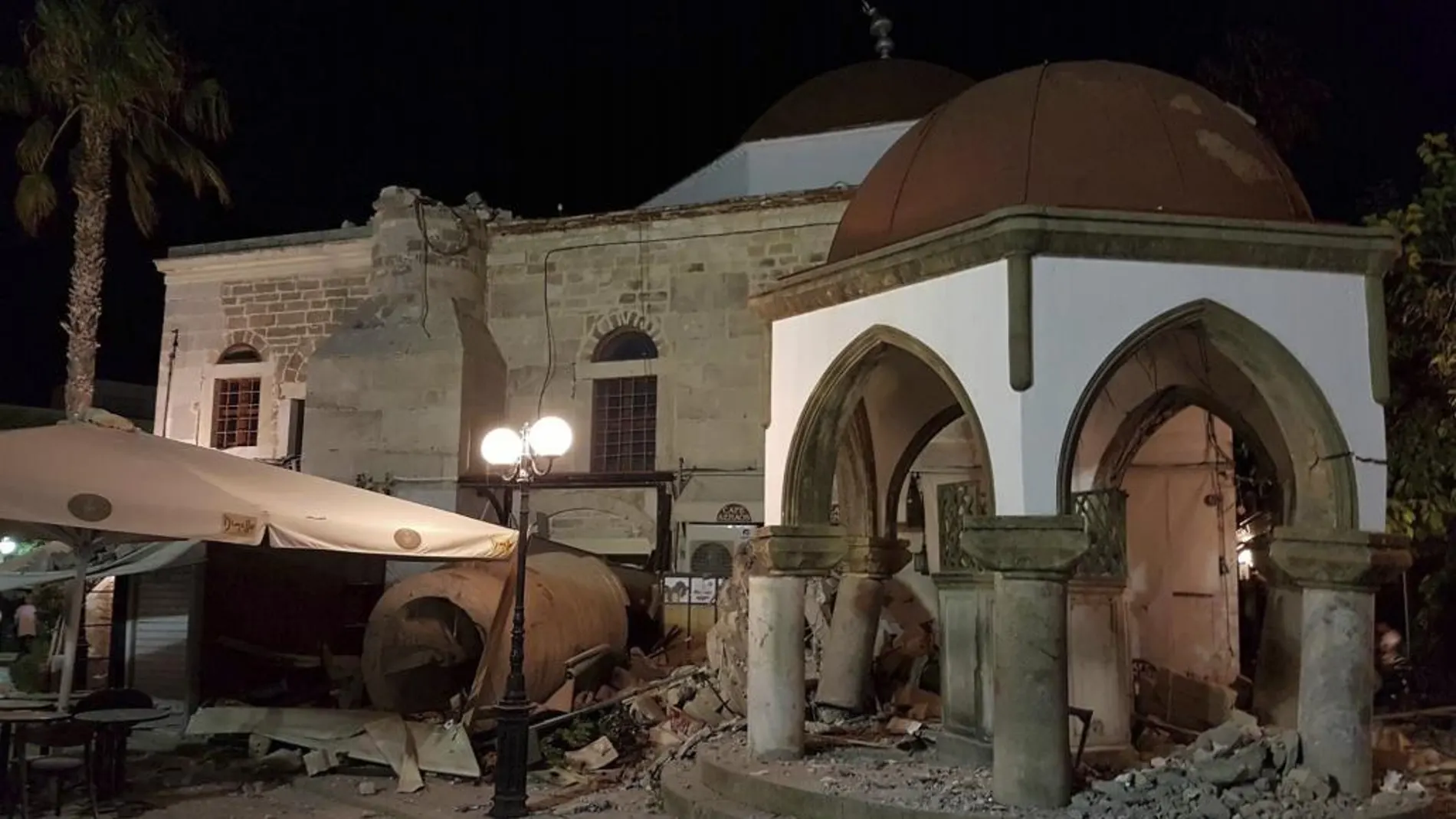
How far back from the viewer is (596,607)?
12875 mm

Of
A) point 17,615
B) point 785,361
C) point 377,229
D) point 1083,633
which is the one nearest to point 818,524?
point 785,361

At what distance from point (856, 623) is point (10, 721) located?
Answer: 20.8 feet

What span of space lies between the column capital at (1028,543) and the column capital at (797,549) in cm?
187

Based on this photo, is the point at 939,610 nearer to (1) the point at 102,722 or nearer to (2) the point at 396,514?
(2) the point at 396,514

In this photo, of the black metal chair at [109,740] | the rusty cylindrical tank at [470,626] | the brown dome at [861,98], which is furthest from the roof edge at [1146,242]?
the brown dome at [861,98]

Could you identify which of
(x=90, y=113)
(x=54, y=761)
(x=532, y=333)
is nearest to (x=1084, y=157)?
(x=54, y=761)

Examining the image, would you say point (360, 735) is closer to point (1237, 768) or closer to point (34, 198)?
point (1237, 768)

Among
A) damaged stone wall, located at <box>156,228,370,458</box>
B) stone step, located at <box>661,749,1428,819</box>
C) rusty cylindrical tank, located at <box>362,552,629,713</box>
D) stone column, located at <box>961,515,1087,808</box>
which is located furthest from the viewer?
damaged stone wall, located at <box>156,228,370,458</box>

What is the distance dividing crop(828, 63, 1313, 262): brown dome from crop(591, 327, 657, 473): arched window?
885 cm

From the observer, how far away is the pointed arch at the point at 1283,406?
6.75m

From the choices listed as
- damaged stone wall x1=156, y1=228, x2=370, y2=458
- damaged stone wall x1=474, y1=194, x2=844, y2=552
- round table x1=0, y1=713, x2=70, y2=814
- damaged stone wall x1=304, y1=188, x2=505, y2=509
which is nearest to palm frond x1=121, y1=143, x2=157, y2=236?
damaged stone wall x1=156, y1=228, x2=370, y2=458

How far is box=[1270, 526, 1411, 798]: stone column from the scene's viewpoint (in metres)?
6.71

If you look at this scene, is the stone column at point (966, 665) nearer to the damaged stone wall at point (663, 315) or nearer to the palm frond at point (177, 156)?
the damaged stone wall at point (663, 315)

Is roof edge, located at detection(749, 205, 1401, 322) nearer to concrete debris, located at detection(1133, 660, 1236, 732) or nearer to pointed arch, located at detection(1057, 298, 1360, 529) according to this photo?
pointed arch, located at detection(1057, 298, 1360, 529)
